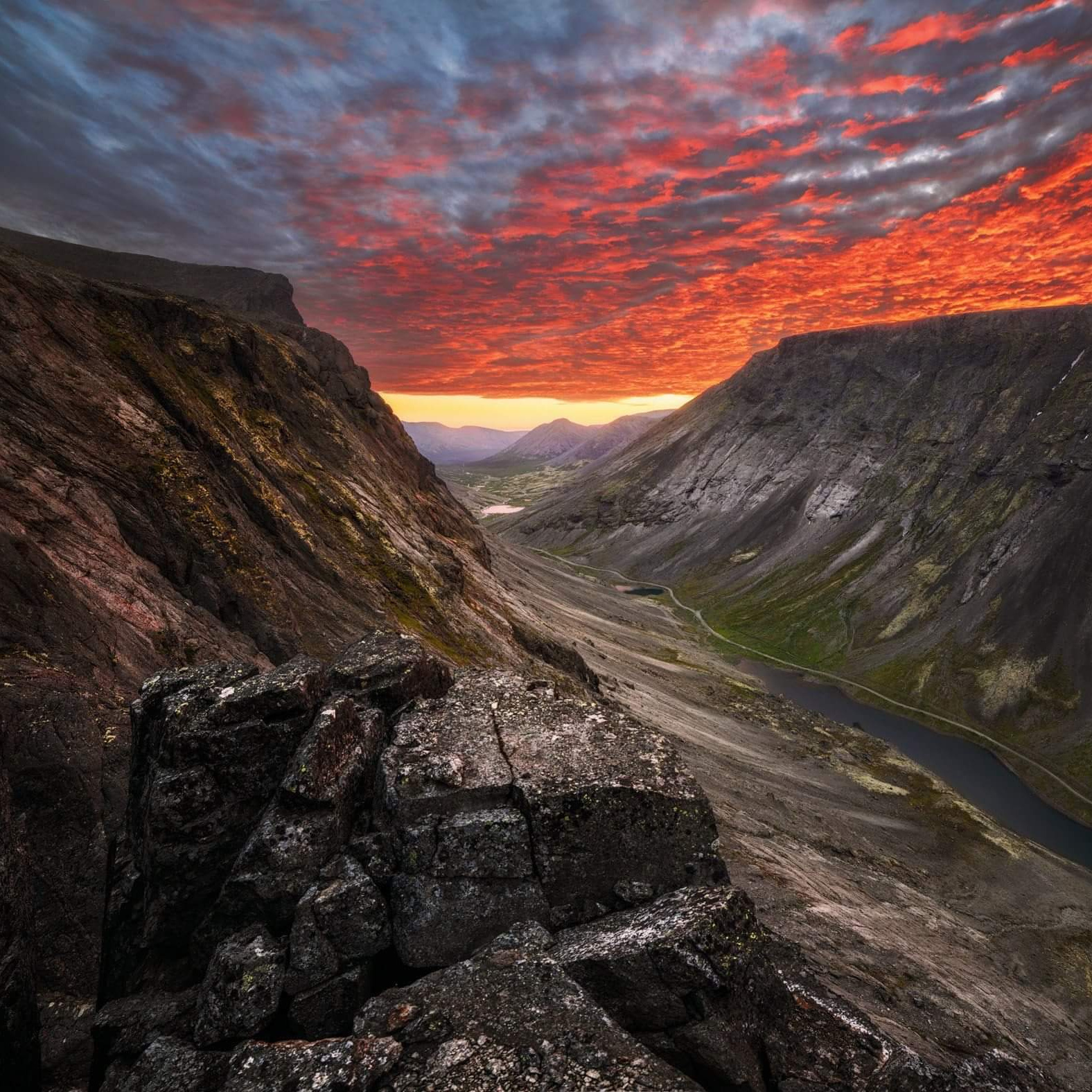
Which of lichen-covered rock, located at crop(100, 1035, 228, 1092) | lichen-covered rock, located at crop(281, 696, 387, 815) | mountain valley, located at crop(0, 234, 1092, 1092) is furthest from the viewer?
lichen-covered rock, located at crop(281, 696, 387, 815)

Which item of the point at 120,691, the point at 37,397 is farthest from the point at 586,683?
the point at 37,397

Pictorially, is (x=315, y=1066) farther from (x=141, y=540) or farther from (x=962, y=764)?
(x=962, y=764)

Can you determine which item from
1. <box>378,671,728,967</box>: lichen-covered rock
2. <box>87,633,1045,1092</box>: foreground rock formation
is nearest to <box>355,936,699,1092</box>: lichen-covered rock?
<box>87,633,1045,1092</box>: foreground rock formation

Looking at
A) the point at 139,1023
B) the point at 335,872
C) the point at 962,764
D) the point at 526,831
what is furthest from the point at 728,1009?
the point at 962,764

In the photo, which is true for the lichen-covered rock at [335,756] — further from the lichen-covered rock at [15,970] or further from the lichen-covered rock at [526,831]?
the lichen-covered rock at [15,970]

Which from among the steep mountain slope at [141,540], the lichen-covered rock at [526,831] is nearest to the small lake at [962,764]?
the steep mountain slope at [141,540]

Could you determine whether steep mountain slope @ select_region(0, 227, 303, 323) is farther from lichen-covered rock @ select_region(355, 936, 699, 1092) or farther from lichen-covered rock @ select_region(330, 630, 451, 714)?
lichen-covered rock @ select_region(355, 936, 699, 1092)

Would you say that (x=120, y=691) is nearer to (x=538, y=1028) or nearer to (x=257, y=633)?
(x=257, y=633)

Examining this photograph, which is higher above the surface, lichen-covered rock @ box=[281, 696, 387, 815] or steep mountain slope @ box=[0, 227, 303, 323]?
steep mountain slope @ box=[0, 227, 303, 323]
